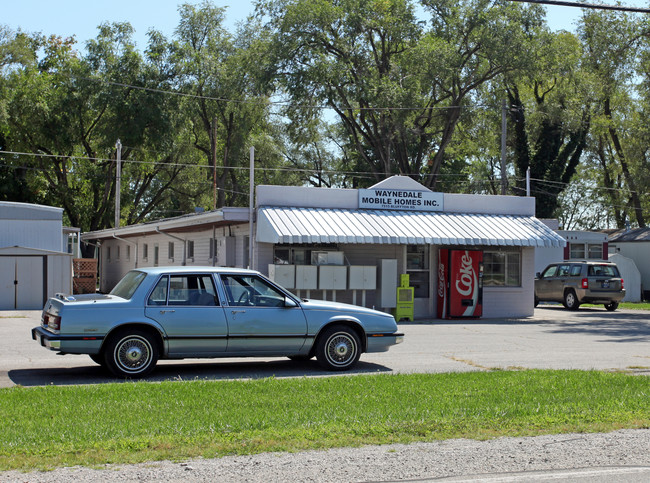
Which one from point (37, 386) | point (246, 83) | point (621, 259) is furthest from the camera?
point (246, 83)

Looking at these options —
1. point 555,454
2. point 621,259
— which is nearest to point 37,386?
point 555,454

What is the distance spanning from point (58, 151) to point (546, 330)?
124ft

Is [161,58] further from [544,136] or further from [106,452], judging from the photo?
[106,452]

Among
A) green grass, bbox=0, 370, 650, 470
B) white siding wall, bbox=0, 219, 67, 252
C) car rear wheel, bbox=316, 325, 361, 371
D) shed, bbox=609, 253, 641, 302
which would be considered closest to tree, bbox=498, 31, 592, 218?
shed, bbox=609, 253, 641, 302

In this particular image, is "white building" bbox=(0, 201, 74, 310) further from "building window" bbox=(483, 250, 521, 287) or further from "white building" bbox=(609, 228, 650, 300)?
"white building" bbox=(609, 228, 650, 300)

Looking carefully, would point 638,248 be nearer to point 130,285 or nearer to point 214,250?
point 214,250

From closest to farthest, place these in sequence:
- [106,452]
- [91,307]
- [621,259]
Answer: [106,452], [91,307], [621,259]

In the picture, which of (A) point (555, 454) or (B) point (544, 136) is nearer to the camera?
(A) point (555, 454)

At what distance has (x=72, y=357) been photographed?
1326cm

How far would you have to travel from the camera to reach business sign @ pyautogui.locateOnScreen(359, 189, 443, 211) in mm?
24844

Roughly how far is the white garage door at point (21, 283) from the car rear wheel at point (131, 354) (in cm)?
1796

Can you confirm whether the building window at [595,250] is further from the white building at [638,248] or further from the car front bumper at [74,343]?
the car front bumper at [74,343]

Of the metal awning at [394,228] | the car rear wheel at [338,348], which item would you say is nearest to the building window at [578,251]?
the metal awning at [394,228]

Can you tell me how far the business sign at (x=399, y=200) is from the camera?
81.5ft
